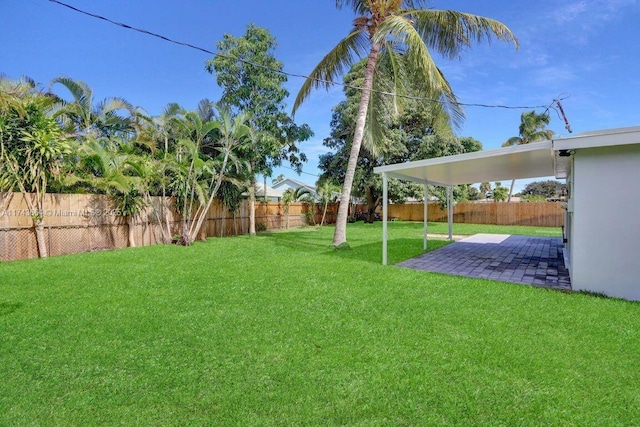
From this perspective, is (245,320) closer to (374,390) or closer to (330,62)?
(374,390)

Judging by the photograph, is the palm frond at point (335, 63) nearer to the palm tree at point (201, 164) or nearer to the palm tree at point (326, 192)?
the palm tree at point (201, 164)

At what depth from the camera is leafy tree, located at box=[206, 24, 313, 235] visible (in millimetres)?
13742

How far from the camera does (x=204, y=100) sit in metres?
13.1

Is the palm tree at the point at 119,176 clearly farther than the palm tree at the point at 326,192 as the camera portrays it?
No

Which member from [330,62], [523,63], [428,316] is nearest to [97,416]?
[428,316]

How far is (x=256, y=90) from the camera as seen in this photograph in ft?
47.4

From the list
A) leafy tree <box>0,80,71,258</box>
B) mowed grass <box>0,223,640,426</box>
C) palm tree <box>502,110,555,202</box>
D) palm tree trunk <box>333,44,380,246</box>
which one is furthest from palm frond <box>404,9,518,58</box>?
palm tree <box>502,110,555,202</box>

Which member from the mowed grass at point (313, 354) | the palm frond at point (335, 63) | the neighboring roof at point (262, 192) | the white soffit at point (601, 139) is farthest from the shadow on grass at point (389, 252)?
the neighboring roof at point (262, 192)

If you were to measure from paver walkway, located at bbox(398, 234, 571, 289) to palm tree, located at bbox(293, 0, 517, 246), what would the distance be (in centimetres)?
314

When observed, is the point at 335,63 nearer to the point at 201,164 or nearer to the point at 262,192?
the point at 201,164

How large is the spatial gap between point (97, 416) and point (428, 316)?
3441 mm

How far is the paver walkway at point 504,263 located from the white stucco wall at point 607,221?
1.91 feet

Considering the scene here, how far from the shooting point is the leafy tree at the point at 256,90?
13.7 metres

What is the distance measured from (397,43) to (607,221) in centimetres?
804
